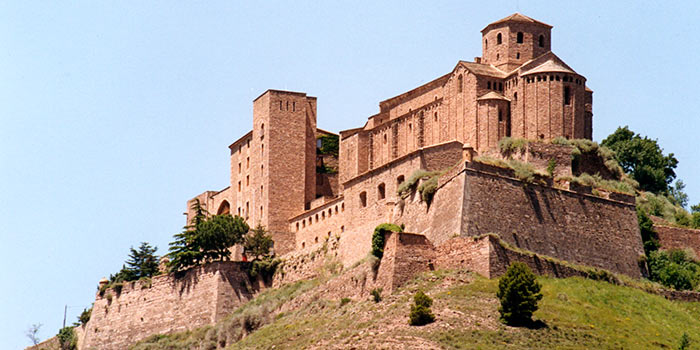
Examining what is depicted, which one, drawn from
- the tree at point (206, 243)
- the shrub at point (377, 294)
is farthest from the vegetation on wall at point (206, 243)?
the shrub at point (377, 294)

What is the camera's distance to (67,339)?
79.6 meters

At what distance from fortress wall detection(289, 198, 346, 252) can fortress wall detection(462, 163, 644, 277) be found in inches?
466

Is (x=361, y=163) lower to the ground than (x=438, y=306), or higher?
higher

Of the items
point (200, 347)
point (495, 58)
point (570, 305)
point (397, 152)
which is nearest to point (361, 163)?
point (397, 152)

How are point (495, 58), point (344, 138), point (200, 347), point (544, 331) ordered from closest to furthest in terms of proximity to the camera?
point (544, 331), point (200, 347), point (495, 58), point (344, 138)

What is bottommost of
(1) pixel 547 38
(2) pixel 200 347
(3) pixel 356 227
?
(2) pixel 200 347

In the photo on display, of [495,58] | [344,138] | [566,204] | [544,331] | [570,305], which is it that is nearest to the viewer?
[544,331]

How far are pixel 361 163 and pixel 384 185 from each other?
10311mm

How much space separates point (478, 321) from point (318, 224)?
24535 mm

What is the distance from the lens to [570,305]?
5456 centimetres

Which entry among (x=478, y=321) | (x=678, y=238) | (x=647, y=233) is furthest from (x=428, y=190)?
(x=678, y=238)

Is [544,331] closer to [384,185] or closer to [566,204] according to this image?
[566,204]

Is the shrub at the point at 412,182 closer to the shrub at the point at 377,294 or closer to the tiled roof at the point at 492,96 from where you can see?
the tiled roof at the point at 492,96

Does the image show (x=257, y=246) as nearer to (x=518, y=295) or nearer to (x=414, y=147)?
(x=414, y=147)
